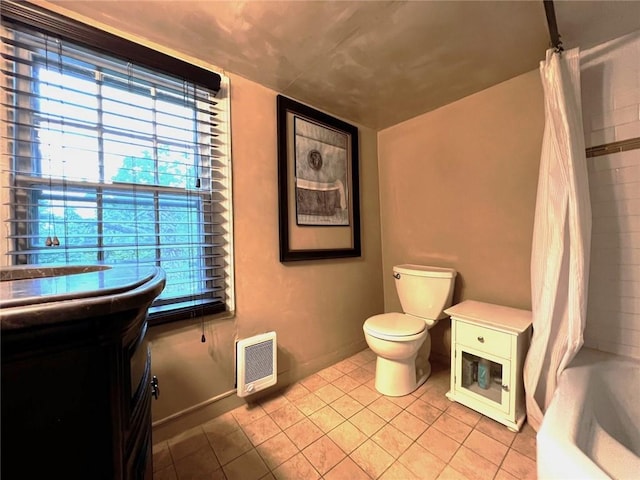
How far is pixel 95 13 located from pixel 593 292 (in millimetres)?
2815

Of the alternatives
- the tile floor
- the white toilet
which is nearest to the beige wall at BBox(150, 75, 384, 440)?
the tile floor

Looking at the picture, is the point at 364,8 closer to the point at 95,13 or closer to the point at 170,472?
the point at 95,13

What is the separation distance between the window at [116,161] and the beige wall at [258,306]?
0.34 ft

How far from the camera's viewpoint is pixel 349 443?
1.31m

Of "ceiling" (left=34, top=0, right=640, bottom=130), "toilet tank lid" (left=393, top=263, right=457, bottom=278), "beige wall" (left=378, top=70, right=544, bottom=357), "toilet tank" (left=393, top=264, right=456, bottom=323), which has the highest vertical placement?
"ceiling" (left=34, top=0, right=640, bottom=130)

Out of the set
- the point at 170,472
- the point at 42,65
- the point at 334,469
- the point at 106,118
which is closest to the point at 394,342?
the point at 334,469

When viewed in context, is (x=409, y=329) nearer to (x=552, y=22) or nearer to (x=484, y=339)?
(x=484, y=339)

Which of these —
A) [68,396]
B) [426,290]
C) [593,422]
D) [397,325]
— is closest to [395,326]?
[397,325]

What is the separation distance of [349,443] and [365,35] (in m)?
2.05

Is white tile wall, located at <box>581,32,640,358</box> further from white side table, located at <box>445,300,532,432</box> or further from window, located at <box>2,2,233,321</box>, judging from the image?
window, located at <box>2,2,233,321</box>

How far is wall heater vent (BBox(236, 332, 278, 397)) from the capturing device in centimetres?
152

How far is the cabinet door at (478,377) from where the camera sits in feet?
4.93

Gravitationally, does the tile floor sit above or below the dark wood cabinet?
below

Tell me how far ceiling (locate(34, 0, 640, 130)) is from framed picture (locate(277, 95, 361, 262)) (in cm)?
28
